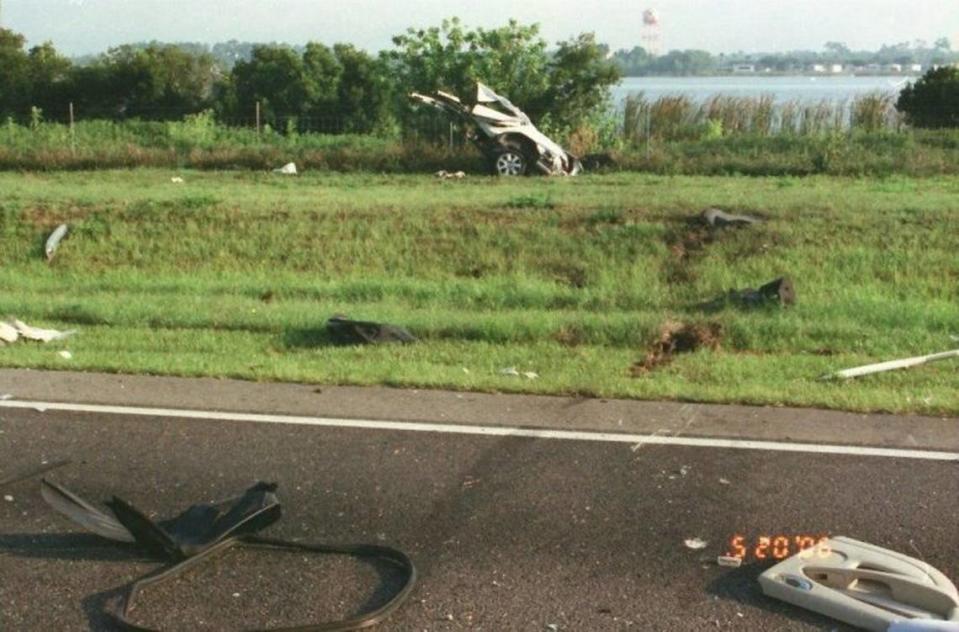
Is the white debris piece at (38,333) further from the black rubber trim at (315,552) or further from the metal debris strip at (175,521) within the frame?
the black rubber trim at (315,552)

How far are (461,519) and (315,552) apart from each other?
773mm

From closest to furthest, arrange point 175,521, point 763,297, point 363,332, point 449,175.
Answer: point 175,521
point 363,332
point 763,297
point 449,175

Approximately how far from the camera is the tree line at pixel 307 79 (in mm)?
30516

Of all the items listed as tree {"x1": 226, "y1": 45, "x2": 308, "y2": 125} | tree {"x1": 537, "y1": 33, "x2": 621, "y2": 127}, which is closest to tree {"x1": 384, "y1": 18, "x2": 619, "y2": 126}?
tree {"x1": 537, "y1": 33, "x2": 621, "y2": 127}

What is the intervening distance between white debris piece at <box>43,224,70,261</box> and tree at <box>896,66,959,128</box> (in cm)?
2031

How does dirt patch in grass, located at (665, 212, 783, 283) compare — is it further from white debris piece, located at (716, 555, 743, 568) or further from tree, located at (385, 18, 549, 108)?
tree, located at (385, 18, 549, 108)

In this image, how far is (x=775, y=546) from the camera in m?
5.70

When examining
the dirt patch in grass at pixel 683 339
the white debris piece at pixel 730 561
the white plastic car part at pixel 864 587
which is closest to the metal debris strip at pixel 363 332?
the dirt patch in grass at pixel 683 339

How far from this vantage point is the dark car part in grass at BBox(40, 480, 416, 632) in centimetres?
546

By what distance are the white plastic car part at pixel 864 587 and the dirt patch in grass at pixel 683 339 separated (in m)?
4.68

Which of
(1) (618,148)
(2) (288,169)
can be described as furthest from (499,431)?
(1) (618,148)

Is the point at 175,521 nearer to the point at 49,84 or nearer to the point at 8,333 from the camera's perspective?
the point at 8,333

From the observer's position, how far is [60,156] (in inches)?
933

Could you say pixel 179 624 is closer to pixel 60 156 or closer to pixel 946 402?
pixel 946 402
